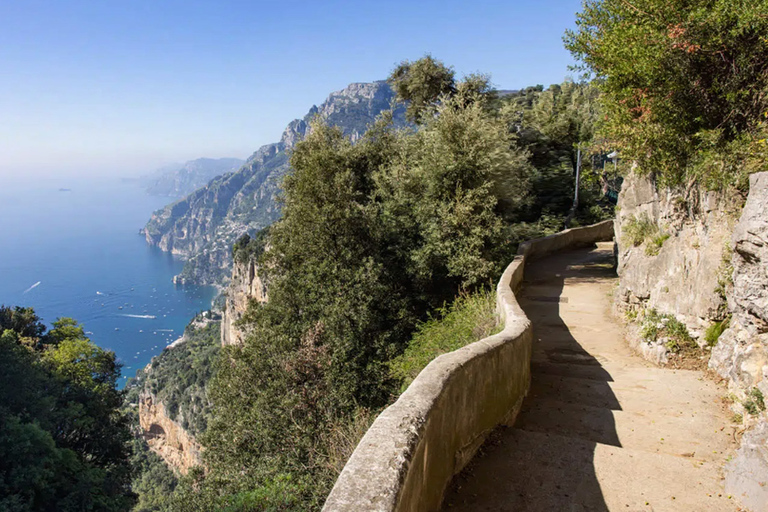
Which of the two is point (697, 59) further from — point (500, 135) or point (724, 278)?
point (500, 135)

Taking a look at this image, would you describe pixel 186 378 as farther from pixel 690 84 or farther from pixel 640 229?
pixel 690 84

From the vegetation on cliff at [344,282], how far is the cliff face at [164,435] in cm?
6188

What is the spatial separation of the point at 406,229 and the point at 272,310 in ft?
16.9

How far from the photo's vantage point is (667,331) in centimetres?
727

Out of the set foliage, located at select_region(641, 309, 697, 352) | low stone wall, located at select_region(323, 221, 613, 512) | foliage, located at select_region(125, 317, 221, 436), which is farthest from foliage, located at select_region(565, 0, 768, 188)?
foliage, located at select_region(125, 317, 221, 436)

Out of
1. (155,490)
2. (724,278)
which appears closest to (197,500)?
(724,278)

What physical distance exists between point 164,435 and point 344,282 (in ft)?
268

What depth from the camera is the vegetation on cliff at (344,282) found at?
11.4 m

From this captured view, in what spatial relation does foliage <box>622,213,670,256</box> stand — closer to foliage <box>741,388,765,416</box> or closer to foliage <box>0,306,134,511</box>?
foliage <box>741,388,765,416</box>

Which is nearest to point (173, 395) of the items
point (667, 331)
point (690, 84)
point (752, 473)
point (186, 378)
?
point (186, 378)

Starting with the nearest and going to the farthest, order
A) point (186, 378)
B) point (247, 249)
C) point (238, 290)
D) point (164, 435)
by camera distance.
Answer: point (164, 435) → point (186, 378) → point (238, 290) → point (247, 249)

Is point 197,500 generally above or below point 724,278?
below

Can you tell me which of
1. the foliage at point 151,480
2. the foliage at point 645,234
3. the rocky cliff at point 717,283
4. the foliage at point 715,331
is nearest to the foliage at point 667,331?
the rocky cliff at point 717,283

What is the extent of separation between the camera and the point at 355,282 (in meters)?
13.5
